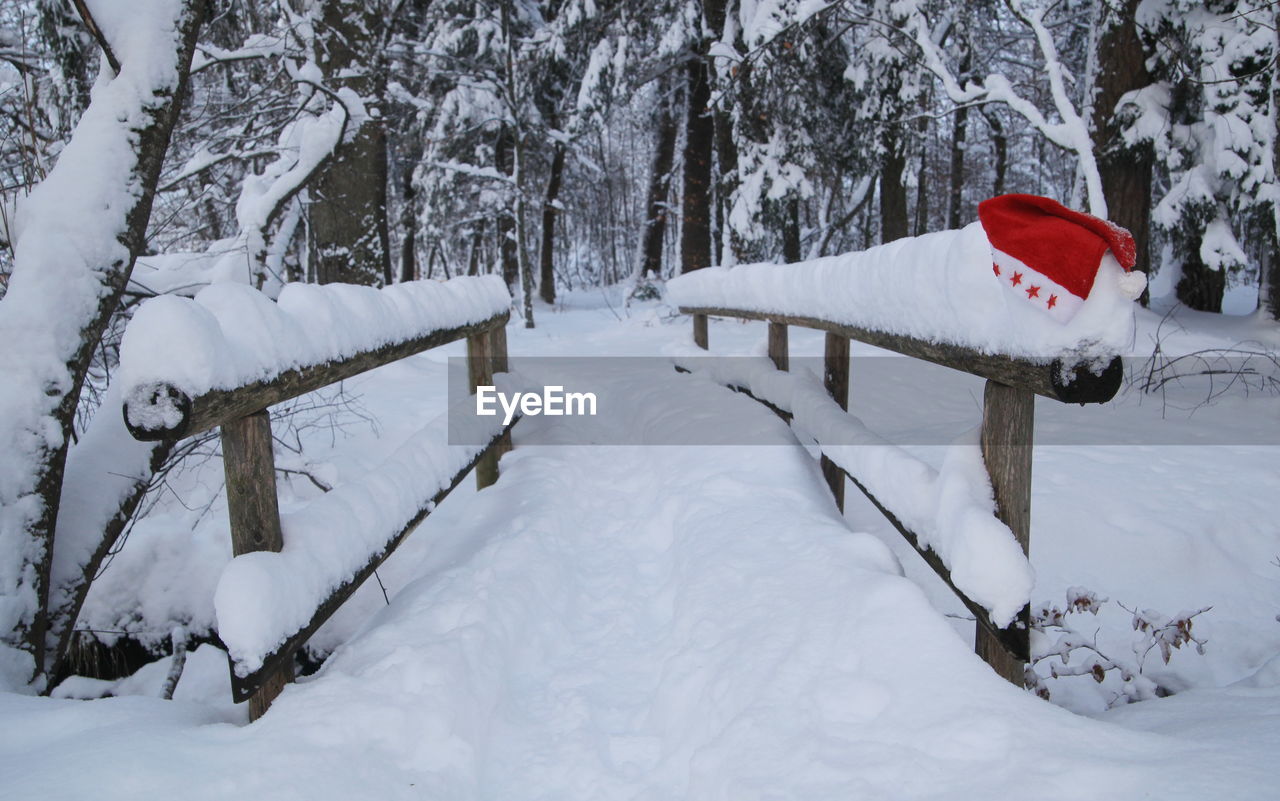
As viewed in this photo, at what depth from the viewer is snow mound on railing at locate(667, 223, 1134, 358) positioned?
1.66 meters

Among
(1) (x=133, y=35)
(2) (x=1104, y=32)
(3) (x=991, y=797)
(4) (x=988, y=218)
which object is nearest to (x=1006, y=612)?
(3) (x=991, y=797)

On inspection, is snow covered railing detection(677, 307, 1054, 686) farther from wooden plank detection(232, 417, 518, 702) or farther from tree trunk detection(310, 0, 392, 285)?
tree trunk detection(310, 0, 392, 285)

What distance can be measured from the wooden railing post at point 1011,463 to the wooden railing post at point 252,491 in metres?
2.22

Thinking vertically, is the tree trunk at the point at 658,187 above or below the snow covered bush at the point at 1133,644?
above

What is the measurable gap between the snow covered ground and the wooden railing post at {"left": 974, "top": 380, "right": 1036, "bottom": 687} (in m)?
0.27

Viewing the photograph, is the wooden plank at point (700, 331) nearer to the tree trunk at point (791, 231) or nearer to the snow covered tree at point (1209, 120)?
the tree trunk at point (791, 231)

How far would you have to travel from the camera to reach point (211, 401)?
1.83m

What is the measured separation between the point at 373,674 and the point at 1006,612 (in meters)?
1.95

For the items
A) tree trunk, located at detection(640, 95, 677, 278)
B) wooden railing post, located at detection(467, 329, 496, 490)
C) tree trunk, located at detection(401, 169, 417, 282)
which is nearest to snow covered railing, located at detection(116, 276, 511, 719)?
wooden railing post, located at detection(467, 329, 496, 490)

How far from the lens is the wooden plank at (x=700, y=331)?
336 inches

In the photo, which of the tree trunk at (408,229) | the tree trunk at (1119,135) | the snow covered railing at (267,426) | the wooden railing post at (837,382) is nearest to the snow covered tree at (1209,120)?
the tree trunk at (1119,135)

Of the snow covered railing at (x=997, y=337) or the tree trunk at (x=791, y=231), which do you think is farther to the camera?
the tree trunk at (x=791, y=231)

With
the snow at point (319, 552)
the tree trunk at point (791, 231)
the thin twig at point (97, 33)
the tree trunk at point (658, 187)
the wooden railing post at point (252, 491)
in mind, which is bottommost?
the snow at point (319, 552)

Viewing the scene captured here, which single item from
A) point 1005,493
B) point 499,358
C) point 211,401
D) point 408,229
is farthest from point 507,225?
point 1005,493
